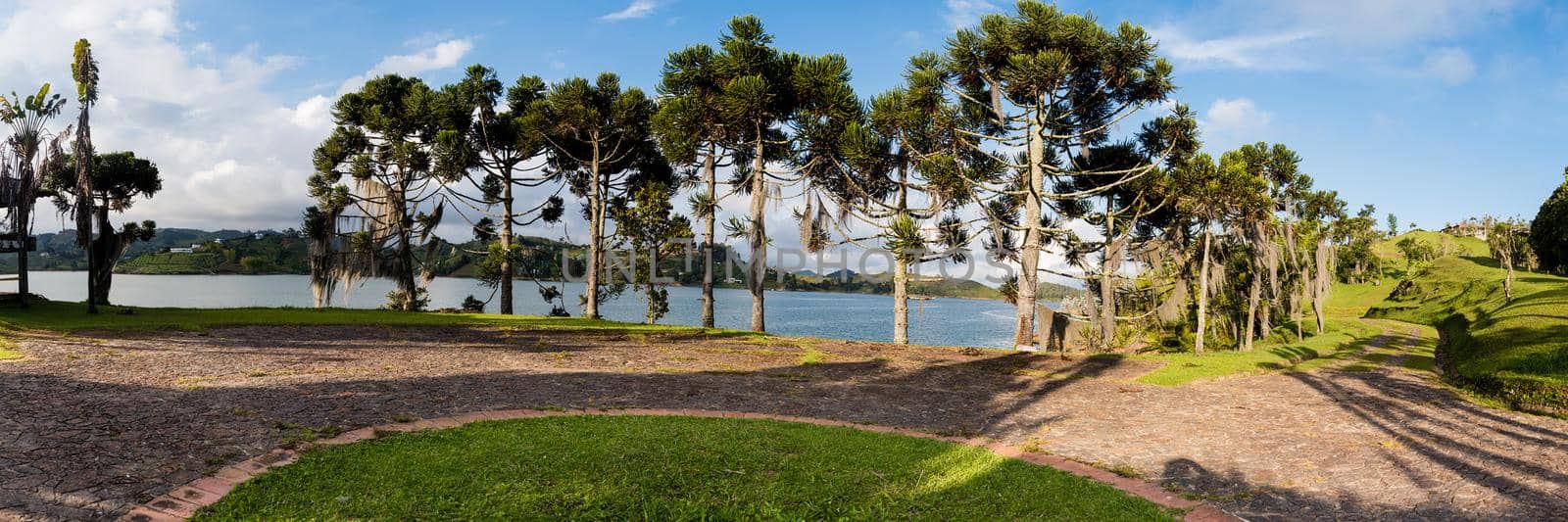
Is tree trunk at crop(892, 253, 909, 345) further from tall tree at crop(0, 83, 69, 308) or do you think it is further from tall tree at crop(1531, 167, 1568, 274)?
tall tree at crop(1531, 167, 1568, 274)

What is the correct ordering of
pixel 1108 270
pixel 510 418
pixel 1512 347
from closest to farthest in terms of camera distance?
1. pixel 510 418
2. pixel 1512 347
3. pixel 1108 270

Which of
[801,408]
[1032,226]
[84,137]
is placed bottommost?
[801,408]

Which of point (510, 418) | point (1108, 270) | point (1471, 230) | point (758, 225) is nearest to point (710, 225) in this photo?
point (758, 225)

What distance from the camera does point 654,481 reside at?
18.0 feet

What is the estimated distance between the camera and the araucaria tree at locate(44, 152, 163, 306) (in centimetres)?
2359

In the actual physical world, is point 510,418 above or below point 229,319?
below

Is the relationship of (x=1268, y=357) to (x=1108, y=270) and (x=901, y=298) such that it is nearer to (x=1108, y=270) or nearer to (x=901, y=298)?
(x=1108, y=270)

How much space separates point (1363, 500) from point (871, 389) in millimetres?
6397

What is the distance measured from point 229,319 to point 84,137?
646 centimetres

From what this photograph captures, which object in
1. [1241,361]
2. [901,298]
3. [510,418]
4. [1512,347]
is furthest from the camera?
[901,298]

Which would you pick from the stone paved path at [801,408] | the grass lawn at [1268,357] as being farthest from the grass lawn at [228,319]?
the grass lawn at [1268,357]

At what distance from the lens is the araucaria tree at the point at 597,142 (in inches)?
985

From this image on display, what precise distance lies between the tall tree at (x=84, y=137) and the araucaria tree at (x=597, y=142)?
11.3 meters

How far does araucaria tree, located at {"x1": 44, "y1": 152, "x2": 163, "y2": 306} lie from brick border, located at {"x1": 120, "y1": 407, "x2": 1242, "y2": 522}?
77.6 ft
